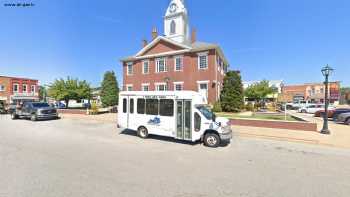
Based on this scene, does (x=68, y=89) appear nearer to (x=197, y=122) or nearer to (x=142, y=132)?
(x=142, y=132)

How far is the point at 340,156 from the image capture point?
708cm

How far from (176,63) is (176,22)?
7.56 meters

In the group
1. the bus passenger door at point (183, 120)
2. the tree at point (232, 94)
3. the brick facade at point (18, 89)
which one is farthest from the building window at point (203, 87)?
the brick facade at point (18, 89)

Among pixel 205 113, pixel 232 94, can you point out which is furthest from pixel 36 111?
pixel 232 94

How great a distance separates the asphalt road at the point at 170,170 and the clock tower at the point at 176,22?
22887mm

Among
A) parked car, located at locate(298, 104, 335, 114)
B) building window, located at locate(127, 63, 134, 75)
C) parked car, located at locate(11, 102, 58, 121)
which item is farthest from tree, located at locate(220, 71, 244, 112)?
parked car, located at locate(11, 102, 58, 121)

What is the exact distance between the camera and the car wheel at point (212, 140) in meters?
8.26

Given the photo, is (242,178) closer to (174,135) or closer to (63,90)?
(174,135)

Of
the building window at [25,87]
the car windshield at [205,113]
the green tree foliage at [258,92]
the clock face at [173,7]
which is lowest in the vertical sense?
the car windshield at [205,113]

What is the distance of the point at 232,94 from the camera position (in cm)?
2042

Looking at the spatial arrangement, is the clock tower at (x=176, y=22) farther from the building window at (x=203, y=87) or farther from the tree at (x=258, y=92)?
the tree at (x=258, y=92)

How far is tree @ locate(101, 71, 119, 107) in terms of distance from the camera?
30627 mm

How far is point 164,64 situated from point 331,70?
18834mm

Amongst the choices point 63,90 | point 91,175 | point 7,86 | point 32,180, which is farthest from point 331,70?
point 7,86
